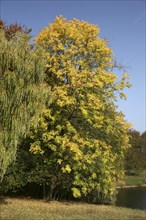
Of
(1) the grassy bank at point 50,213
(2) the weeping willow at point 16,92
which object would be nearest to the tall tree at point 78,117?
(1) the grassy bank at point 50,213

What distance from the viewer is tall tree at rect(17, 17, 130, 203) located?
21750 millimetres

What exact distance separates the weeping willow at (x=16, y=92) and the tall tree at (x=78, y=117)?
3.83 meters

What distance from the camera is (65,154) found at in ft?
72.2

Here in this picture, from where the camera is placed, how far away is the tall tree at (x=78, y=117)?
21750 millimetres

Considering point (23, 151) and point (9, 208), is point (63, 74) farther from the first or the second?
point (9, 208)

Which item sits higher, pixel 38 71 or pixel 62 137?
pixel 38 71

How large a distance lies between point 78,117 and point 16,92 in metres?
8.05

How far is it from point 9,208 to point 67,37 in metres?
12.9

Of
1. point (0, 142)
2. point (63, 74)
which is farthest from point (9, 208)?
point (63, 74)

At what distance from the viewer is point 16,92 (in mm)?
16453

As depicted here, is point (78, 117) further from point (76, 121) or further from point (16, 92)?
point (16, 92)

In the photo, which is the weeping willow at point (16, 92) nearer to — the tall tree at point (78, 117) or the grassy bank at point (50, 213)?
the grassy bank at point (50, 213)

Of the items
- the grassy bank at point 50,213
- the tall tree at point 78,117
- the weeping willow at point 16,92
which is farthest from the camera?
the tall tree at point 78,117

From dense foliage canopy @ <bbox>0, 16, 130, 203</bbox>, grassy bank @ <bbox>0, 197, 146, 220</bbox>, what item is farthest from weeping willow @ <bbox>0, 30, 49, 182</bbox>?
dense foliage canopy @ <bbox>0, 16, 130, 203</bbox>
